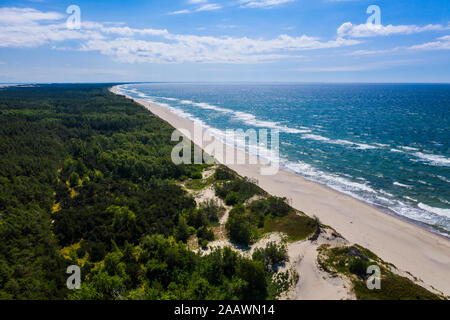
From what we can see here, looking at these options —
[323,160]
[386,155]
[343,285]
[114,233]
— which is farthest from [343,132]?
[114,233]

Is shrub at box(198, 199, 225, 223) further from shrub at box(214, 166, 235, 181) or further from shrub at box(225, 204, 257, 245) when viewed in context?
shrub at box(214, 166, 235, 181)

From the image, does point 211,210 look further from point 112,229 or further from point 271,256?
point 112,229

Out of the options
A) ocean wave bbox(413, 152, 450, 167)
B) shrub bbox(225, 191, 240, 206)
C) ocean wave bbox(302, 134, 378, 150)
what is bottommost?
shrub bbox(225, 191, 240, 206)

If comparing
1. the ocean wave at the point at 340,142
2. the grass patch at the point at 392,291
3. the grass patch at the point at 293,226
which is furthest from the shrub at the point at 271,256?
the ocean wave at the point at 340,142

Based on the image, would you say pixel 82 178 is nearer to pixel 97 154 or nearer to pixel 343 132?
pixel 97 154

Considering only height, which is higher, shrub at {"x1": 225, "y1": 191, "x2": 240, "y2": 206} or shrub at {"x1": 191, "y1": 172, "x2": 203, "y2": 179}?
shrub at {"x1": 191, "y1": 172, "x2": 203, "y2": 179}

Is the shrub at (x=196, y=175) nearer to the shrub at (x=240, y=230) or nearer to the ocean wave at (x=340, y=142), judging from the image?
the shrub at (x=240, y=230)

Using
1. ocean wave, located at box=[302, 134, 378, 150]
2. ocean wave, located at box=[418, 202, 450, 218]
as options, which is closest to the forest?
ocean wave, located at box=[418, 202, 450, 218]
